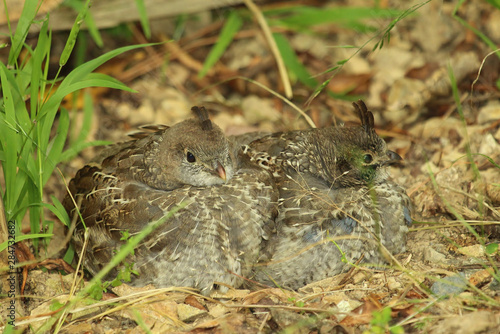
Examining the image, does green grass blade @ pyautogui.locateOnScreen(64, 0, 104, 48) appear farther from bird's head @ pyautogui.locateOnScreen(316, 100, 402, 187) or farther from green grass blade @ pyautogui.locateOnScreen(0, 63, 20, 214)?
bird's head @ pyautogui.locateOnScreen(316, 100, 402, 187)

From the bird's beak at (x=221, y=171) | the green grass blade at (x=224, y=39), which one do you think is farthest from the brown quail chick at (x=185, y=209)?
the green grass blade at (x=224, y=39)

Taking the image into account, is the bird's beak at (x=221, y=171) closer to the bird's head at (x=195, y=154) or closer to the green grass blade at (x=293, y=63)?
the bird's head at (x=195, y=154)

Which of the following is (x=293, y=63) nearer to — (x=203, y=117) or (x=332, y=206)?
(x=203, y=117)

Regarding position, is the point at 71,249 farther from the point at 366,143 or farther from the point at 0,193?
the point at 366,143

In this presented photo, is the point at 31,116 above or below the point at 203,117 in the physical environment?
above

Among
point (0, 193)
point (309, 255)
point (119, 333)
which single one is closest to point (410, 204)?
point (309, 255)

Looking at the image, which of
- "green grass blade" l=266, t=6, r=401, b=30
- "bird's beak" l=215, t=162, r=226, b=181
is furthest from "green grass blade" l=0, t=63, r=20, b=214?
"green grass blade" l=266, t=6, r=401, b=30

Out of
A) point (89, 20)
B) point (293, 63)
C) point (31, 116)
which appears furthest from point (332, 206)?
point (89, 20)
